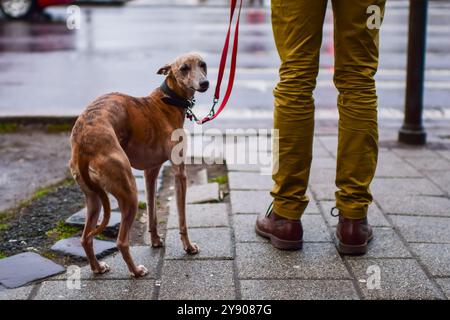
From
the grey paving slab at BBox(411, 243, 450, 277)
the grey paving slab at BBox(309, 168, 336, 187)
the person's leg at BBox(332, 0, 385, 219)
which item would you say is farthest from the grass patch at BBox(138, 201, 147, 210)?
the grey paving slab at BBox(411, 243, 450, 277)

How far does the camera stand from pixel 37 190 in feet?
15.7

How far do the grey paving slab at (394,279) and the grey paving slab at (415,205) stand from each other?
829 millimetres

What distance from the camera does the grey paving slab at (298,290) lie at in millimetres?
3016

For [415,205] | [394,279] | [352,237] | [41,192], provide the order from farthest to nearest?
[41,192] → [415,205] → [352,237] → [394,279]

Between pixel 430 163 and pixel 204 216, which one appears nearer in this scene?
pixel 204 216

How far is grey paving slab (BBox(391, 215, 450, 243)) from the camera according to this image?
376cm

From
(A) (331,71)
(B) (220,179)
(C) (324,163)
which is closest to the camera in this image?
(B) (220,179)

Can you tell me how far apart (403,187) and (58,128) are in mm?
3420

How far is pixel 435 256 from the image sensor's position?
11.4 ft

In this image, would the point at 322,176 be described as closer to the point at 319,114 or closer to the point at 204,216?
the point at 204,216

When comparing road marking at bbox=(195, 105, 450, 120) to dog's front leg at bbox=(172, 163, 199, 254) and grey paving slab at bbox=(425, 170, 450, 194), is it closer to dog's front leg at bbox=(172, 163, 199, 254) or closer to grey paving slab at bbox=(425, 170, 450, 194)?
grey paving slab at bbox=(425, 170, 450, 194)

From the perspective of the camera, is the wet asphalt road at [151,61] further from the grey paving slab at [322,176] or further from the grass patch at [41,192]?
the grass patch at [41,192]

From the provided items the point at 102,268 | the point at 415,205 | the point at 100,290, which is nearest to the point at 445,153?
the point at 415,205
